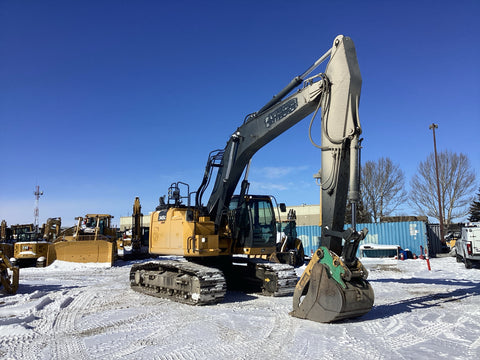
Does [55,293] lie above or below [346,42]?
below

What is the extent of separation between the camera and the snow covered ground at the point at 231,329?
15.8 feet

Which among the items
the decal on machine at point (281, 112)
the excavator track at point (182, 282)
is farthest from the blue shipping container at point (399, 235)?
the decal on machine at point (281, 112)

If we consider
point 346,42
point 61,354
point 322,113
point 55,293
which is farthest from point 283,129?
point 55,293

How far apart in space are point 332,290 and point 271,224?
405cm

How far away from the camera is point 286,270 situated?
30.1 ft

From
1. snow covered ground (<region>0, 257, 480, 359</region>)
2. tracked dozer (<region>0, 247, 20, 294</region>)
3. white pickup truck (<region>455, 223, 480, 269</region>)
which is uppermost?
white pickup truck (<region>455, 223, 480, 269</region>)

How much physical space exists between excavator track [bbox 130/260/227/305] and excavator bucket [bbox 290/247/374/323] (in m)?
2.37

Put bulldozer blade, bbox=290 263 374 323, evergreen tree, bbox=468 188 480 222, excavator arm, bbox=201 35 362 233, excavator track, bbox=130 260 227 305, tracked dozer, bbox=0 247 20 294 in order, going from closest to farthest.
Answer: bulldozer blade, bbox=290 263 374 323
excavator arm, bbox=201 35 362 233
excavator track, bbox=130 260 227 305
tracked dozer, bbox=0 247 20 294
evergreen tree, bbox=468 188 480 222

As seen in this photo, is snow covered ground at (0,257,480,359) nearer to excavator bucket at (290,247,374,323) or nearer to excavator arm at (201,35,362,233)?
excavator bucket at (290,247,374,323)

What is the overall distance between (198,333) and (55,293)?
5.84 meters

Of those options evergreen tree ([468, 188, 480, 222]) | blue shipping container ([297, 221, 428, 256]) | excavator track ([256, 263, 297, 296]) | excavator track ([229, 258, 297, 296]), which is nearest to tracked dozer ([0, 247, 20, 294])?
excavator track ([229, 258, 297, 296])

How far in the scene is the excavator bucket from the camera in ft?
19.0

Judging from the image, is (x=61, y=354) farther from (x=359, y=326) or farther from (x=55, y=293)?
(x=55, y=293)

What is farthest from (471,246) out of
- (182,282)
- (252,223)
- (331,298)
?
(182,282)
